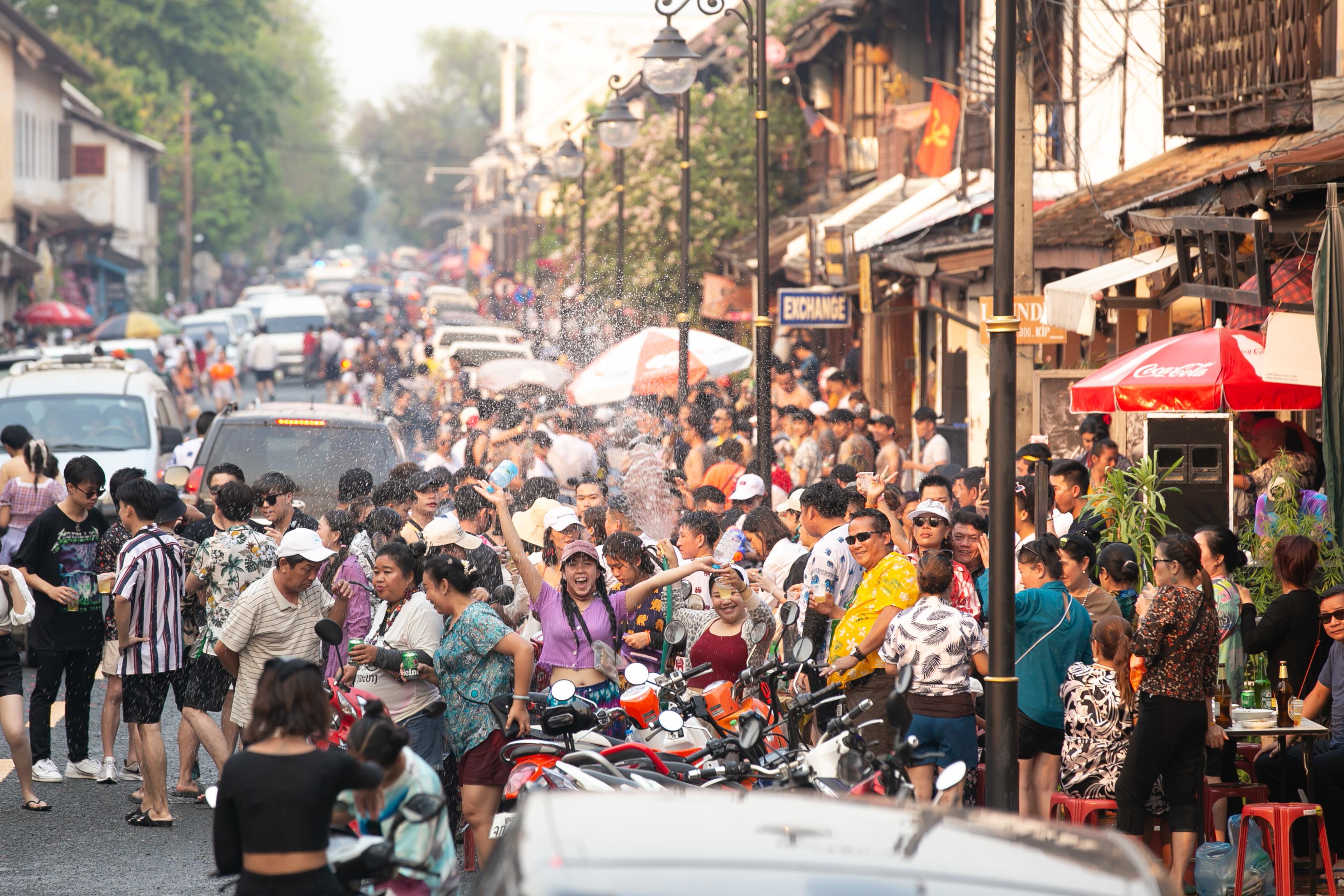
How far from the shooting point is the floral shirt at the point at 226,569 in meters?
9.12

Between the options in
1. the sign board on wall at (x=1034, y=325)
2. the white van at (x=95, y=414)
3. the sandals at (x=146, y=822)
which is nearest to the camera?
the sandals at (x=146, y=822)

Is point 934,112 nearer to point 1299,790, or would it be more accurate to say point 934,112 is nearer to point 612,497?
point 612,497

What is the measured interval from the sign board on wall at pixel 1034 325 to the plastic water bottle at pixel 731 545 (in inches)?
88.5

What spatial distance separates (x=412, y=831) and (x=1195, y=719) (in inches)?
152

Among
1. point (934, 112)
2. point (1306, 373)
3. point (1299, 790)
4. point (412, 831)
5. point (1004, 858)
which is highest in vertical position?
point (934, 112)

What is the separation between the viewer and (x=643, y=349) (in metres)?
18.2

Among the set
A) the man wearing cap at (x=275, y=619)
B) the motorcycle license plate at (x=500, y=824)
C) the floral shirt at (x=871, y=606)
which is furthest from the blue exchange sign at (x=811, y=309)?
the motorcycle license plate at (x=500, y=824)

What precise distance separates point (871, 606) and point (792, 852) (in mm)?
4795

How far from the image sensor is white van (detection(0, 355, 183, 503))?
16797 mm

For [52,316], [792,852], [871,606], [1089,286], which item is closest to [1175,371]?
[1089,286]

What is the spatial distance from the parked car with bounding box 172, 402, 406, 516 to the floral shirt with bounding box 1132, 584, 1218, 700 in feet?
26.5

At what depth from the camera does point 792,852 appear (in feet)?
10.8

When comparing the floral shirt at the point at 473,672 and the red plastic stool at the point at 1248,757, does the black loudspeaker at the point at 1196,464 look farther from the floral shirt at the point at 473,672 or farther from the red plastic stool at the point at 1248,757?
the floral shirt at the point at 473,672

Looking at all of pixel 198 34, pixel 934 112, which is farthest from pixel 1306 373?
pixel 198 34
